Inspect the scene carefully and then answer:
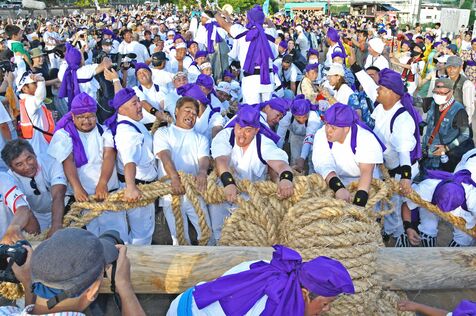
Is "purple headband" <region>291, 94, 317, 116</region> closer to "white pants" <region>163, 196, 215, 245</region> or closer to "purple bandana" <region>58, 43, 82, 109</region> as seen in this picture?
"white pants" <region>163, 196, 215, 245</region>

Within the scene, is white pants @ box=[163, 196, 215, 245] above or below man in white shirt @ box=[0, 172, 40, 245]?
below

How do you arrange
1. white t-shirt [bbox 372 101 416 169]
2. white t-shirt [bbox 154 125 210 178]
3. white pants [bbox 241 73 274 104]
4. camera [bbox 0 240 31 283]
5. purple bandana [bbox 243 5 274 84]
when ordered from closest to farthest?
1. camera [bbox 0 240 31 283]
2. white t-shirt [bbox 372 101 416 169]
3. white t-shirt [bbox 154 125 210 178]
4. purple bandana [bbox 243 5 274 84]
5. white pants [bbox 241 73 274 104]

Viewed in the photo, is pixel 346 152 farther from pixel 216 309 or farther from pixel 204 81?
pixel 204 81

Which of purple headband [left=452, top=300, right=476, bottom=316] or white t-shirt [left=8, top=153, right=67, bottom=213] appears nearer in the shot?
purple headband [left=452, top=300, right=476, bottom=316]

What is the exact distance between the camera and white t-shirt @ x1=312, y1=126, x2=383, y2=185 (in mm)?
3289

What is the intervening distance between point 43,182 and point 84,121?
1.91ft

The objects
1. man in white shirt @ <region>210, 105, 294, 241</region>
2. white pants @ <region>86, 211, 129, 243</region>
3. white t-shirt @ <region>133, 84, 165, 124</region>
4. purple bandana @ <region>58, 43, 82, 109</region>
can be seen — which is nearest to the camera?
man in white shirt @ <region>210, 105, 294, 241</region>

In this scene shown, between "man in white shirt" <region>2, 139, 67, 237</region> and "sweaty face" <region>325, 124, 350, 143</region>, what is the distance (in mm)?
2106

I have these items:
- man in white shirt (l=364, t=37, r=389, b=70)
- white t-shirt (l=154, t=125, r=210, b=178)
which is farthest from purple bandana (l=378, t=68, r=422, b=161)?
man in white shirt (l=364, t=37, r=389, b=70)

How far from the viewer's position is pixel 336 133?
328cm

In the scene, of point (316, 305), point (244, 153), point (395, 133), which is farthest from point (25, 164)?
point (395, 133)

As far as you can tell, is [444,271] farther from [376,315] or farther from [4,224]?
[4,224]

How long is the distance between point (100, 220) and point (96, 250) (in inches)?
81.4

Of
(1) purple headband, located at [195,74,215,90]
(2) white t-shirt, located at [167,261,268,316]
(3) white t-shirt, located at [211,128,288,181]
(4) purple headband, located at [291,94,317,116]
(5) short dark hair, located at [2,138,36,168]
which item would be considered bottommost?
(2) white t-shirt, located at [167,261,268,316]
